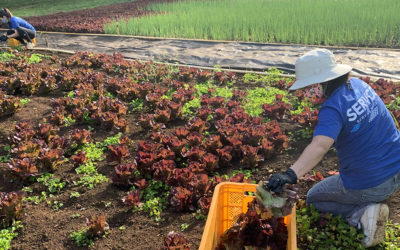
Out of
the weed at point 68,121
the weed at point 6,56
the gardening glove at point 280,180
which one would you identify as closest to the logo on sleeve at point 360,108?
the gardening glove at point 280,180

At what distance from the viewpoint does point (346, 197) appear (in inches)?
119

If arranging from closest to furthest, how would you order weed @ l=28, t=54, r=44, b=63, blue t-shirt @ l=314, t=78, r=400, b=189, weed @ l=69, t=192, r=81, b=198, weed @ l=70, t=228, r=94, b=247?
blue t-shirt @ l=314, t=78, r=400, b=189 < weed @ l=70, t=228, r=94, b=247 < weed @ l=69, t=192, r=81, b=198 < weed @ l=28, t=54, r=44, b=63

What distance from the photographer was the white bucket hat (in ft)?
8.23

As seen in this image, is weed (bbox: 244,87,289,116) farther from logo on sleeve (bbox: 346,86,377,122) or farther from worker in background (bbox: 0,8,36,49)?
worker in background (bbox: 0,8,36,49)

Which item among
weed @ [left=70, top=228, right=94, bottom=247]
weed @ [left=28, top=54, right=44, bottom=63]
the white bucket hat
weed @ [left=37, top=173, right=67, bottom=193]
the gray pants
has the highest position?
the white bucket hat

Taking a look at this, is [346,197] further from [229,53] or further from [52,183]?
[229,53]

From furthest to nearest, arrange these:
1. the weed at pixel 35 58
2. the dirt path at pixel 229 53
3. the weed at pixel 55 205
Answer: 1. the weed at pixel 35 58
2. the dirt path at pixel 229 53
3. the weed at pixel 55 205

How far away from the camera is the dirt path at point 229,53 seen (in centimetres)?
709

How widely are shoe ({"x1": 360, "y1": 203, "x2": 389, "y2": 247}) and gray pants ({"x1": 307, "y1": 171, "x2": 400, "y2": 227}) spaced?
9cm

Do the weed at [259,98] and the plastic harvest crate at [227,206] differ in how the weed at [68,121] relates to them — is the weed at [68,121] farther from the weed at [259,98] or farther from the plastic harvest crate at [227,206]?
the plastic harvest crate at [227,206]

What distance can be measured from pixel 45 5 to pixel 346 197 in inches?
884

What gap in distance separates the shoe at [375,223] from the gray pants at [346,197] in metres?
0.09

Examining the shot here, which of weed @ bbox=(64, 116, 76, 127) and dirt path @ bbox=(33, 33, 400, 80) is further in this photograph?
dirt path @ bbox=(33, 33, 400, 80)

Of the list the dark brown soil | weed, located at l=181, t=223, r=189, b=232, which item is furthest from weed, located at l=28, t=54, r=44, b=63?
weed, located at l=181, t=223, r=189, b=232
